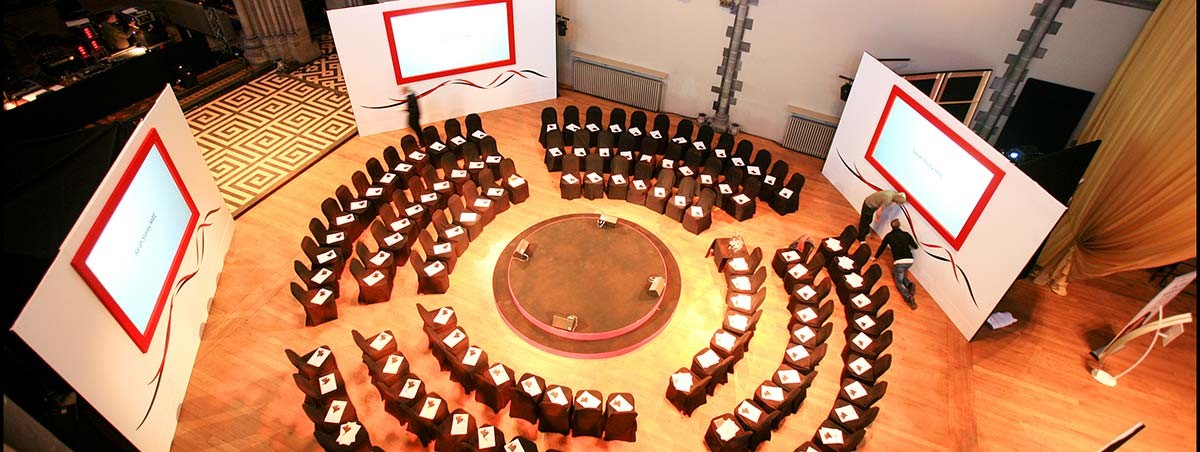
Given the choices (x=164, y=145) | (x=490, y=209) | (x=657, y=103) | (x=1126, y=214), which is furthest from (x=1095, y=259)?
(x=164, y=145)

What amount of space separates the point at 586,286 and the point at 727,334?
203 centimetres

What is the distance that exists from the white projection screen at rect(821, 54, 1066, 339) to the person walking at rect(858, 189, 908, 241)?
0.22 metres

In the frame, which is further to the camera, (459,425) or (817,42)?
(817,42)

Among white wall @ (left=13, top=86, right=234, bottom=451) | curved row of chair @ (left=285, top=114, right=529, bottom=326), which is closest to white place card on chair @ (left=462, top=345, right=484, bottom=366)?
curved row of chair @ (left=285, top=114, right=529, bottom=326)

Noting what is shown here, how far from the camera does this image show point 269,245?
889 cm

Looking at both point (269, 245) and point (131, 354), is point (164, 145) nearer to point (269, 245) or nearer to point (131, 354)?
point (269, 245)

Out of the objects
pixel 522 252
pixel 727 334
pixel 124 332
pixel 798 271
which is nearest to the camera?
pixel 124 332

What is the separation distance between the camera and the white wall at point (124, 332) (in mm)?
5219

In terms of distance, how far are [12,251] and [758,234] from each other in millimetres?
9036

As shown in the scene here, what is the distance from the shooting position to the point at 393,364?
6988mm

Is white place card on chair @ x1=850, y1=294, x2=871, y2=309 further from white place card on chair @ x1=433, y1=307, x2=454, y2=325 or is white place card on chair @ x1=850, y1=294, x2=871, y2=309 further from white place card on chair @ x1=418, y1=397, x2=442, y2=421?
white place card on chair @ x1=418, y1=397, x2=442, y2=421

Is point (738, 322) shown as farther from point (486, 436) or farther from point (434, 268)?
point (434, 268)

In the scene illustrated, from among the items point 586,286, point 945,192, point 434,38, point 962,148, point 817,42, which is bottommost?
point 586,286

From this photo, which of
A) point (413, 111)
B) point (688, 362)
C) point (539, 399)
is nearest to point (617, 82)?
point (413, 111)
